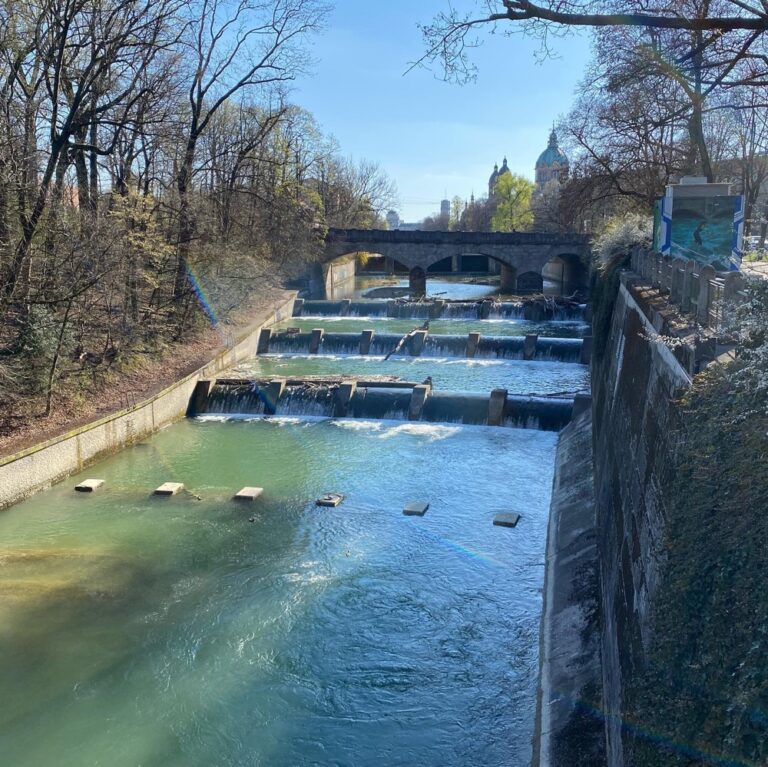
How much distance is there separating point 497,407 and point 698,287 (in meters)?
9.91

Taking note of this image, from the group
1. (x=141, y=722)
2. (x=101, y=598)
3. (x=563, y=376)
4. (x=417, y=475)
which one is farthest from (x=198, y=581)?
(x=563, y=376)

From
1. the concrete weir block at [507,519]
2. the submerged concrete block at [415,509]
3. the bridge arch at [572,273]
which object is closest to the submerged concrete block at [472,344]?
the submerged concrete block at [415,509]

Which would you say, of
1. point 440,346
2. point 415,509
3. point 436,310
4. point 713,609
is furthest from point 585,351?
point 713,609

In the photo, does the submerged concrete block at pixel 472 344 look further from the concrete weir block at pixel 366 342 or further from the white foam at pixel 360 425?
the white foam at pixel 360 425

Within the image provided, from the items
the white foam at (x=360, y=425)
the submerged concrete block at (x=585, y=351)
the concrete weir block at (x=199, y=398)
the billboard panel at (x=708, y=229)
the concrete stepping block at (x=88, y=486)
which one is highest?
the billboard panel at (x=708, y=229)

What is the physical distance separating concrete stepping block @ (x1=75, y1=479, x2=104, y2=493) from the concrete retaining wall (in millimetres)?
612

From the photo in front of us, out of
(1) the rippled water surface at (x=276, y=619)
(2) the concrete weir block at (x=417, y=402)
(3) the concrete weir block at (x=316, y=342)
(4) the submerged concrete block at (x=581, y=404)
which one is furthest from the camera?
(3) the concrete weir block at (x=316, y=342)

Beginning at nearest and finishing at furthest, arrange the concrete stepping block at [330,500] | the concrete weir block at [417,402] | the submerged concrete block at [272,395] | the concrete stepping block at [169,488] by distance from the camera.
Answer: the concrete stepping block at [330,500] → the concrete stepping block at [169,488] → the concrete weir block at [417,402] → the submerged concrete block at [272,395]

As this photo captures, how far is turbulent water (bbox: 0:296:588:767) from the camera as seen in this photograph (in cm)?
748

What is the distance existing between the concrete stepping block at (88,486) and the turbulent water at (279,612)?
0.29 m

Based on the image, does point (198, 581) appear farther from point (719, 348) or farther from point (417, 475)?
point (719, 348)

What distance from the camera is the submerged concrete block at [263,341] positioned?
95.0ft

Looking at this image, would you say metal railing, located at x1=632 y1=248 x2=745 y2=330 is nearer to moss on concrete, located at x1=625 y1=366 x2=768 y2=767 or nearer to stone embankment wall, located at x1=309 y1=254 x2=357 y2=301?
moss on concrete, located at x1=625 y1=366 x2=768 y2=767

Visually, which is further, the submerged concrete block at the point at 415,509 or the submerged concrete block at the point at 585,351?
the submerged concrete block at the point at 585,351
